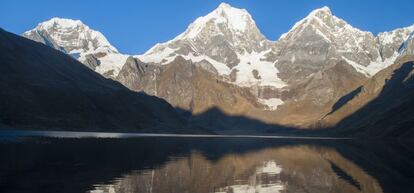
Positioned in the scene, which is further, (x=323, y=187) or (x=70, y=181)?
(x=323, y=187)

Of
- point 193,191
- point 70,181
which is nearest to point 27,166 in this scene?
point 70,181

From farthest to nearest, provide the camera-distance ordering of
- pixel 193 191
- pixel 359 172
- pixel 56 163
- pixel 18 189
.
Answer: pixel 359 172 → pixel 56 163 → pixel 193 191 → pixel 18 189

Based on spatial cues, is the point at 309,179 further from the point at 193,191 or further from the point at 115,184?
the point at 115,184

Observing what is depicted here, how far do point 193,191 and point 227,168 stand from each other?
34.5m

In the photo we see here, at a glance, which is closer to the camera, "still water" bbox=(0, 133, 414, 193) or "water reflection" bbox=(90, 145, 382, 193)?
"still water" bbox=(0, 133, 414, 193)

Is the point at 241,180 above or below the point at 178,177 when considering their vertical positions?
below

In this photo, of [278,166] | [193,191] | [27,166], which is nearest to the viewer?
[193,191]

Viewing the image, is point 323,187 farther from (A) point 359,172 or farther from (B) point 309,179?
(A) point 359,172

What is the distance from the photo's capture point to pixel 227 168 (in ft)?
318

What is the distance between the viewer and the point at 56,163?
281ft

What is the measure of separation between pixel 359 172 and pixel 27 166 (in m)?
54.5

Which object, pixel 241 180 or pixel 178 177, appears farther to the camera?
pixel 241 180

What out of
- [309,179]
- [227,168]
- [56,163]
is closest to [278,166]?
[227,168]

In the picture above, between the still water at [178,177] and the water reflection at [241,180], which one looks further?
the water reflection at [241,180]
